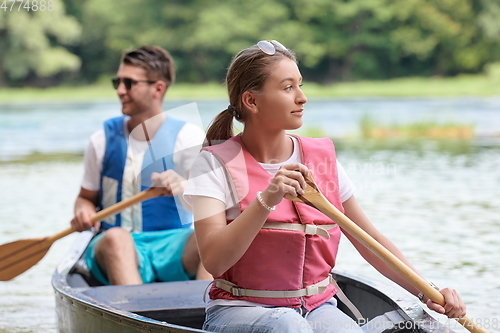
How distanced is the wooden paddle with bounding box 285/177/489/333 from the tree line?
23.2m

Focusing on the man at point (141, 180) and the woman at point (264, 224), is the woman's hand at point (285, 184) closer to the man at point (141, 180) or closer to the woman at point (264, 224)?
the woman at point (264, 224)

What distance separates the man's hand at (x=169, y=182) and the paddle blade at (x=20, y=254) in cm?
83

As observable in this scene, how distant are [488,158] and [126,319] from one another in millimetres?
9338

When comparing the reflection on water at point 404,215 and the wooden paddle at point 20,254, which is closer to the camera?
the wooden paddle at point 20,254

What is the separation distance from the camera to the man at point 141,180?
2998 mm

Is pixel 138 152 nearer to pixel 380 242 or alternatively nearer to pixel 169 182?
pixel 169 182

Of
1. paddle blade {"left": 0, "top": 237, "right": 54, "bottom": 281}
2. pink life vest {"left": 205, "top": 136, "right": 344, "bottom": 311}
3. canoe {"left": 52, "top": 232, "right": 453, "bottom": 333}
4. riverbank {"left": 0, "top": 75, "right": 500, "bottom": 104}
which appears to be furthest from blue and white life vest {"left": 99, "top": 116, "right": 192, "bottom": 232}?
riverbank {"left": 0, "top": 75, "right": 500, "bottom": 104}

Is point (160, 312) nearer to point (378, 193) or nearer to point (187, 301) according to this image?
point (187, 301)

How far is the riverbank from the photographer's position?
2334 cm

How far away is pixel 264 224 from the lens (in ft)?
6.18

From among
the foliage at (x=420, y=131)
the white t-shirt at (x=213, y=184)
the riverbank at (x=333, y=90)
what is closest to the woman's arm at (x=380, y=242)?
the white t-shirt at (x=213, y=184)

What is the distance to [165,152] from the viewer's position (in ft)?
10.3

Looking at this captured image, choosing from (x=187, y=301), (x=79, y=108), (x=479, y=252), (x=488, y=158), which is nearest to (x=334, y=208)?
(x=187, y=301)

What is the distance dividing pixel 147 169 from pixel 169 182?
0.30 m
